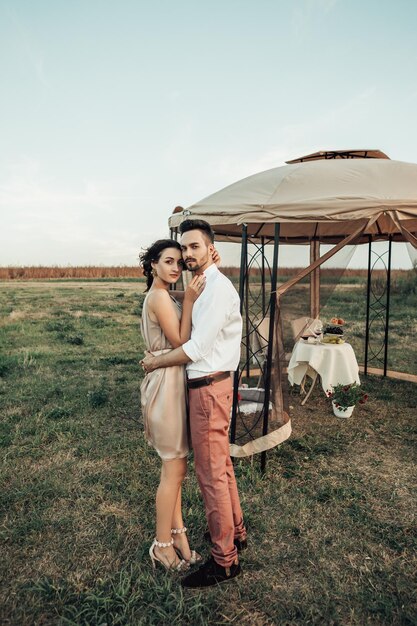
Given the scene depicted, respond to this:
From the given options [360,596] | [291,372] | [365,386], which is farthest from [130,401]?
[360,596]

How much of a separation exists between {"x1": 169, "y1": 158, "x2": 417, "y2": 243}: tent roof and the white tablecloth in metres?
2.34

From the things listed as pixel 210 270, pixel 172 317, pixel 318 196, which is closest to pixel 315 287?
pixel 318 196

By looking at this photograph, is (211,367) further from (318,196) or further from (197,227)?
(318,196)

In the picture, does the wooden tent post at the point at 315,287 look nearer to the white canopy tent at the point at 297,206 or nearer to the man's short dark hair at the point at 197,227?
the white canopy tent at the point at 297,206

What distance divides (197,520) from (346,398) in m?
3.12

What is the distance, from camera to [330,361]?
6.54 meters

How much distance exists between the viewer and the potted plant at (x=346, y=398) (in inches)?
239

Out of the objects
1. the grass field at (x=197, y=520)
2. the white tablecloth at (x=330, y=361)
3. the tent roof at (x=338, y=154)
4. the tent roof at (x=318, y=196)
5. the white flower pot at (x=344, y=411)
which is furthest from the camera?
the tent roof at (x=338, y=154)

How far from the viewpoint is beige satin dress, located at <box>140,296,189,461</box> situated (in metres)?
2.81

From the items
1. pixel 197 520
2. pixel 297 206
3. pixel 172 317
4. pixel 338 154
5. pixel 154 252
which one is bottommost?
pixel 197 520

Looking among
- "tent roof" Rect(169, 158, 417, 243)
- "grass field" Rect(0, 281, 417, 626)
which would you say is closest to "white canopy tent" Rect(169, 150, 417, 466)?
"tent roof" Rect(169, 158, 417, 243)

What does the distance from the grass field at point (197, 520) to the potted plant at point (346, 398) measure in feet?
0.47

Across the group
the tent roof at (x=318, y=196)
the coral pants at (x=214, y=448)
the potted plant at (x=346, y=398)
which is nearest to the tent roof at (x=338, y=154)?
the tent roof at (x=318, y=196)

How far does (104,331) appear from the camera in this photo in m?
13.4
